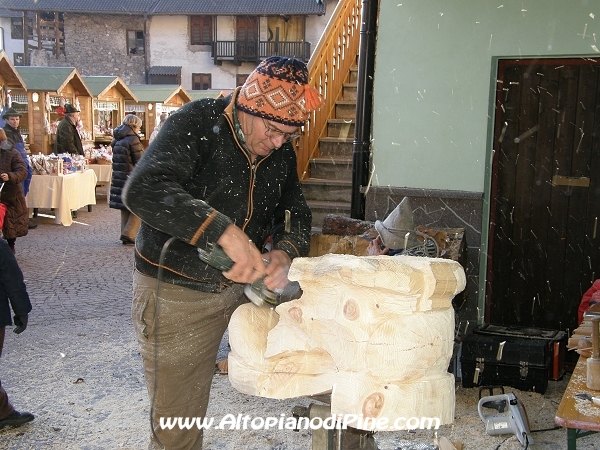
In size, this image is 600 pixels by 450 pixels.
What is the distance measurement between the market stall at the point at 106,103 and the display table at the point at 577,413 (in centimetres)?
1610

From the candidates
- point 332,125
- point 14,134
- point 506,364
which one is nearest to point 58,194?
point 14,134

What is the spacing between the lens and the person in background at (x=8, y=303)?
3.94m

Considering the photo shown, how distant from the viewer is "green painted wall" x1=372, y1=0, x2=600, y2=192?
5.26 m

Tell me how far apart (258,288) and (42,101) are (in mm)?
14072

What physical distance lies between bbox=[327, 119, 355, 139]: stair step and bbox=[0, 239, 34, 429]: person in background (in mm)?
4649

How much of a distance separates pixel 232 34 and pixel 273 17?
2341 millimetres

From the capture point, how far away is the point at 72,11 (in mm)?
34719

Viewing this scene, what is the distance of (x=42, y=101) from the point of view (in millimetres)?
14836

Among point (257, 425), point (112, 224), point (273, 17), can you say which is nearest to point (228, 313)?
point (257, 425)

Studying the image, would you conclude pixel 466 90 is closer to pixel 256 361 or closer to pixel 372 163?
pixel 372 163

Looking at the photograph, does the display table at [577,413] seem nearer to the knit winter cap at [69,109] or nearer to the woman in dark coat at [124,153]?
the woman in dark coat at [124,153]

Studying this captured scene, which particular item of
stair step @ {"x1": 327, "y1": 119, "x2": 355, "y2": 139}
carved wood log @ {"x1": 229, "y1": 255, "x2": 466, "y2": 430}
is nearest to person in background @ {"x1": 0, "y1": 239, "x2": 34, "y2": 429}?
carved wood log @ {"x1": 229, "y1": 255, "x2": 466, "y2": 430}

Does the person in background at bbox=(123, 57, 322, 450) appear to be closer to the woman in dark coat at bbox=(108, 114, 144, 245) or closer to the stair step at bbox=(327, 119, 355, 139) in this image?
the stair step at bbox=(327, 119, 355, 139)

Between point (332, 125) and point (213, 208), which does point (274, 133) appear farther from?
point (332, 125)
